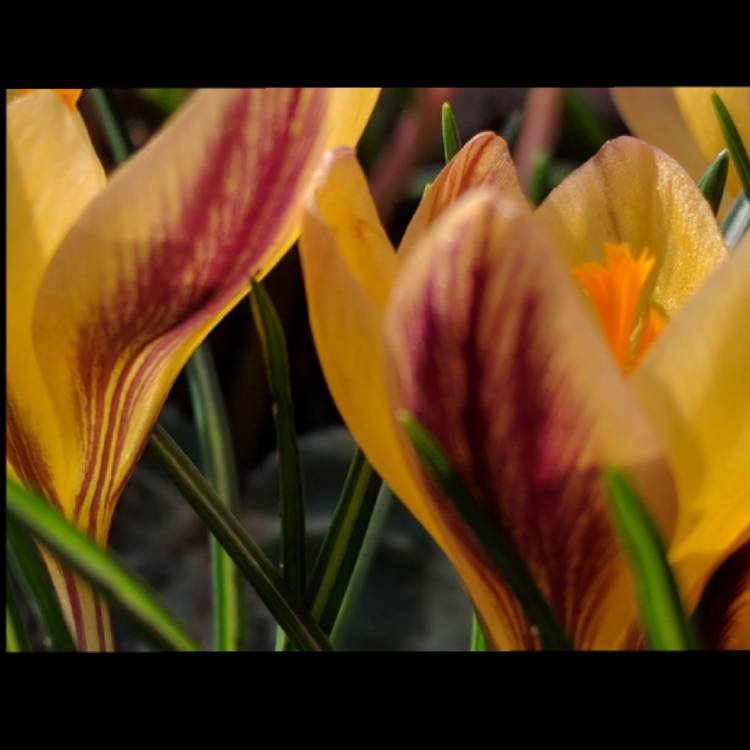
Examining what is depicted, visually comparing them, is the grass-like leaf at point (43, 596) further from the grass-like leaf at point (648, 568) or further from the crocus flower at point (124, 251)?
the grass-like leaf at point (648, 568)

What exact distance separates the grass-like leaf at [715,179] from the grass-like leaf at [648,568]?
18 cm

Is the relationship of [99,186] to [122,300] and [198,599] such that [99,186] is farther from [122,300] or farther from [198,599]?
[198,599]

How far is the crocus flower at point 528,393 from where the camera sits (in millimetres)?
251

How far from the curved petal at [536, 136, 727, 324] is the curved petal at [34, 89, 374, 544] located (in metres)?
0.08

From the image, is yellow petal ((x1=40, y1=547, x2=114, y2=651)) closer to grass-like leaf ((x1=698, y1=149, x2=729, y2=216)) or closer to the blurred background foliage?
grass-like leaf ((x1=698, y1=149, x2=729, y2=216))

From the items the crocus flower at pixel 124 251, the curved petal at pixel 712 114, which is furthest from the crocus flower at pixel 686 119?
the crocus flower at pixel 124 251

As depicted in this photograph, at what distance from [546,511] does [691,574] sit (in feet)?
0.14

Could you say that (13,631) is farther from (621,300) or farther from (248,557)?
(621,300)

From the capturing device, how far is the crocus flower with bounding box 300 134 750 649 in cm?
25

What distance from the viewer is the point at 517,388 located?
10.3 inches
